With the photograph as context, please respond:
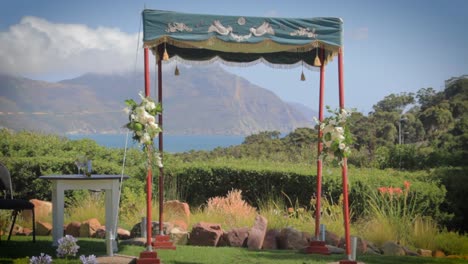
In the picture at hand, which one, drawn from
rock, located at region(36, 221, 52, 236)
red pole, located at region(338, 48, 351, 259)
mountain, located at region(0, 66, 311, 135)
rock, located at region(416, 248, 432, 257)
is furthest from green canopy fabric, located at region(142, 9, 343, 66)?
mountain, located at region(0, 66, 311, 135)

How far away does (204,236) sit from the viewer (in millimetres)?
7555

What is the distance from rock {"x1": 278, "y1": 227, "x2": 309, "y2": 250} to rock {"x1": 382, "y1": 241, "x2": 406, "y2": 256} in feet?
3.09

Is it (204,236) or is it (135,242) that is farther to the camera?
(204,236)

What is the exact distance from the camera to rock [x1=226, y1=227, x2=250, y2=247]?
297 inches

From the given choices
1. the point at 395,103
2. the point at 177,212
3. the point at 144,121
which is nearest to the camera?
the point at 144,121

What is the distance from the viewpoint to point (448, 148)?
56.0ft

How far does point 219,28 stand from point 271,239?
267cm

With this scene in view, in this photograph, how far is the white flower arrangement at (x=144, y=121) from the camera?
19.3 ft

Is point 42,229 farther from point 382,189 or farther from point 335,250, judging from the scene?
point 382,189

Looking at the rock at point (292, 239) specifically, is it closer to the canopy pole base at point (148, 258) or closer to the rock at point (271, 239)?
the rock at point (271, 239)

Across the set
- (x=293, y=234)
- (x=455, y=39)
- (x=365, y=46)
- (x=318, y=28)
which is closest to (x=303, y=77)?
(x=318, y=28)

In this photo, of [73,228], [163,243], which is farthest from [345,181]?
[73,228]

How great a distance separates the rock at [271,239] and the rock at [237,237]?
9.1 inches

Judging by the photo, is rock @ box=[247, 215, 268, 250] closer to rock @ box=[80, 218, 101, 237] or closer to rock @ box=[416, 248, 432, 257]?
rock @ box=[416, 248, 432, 257]
